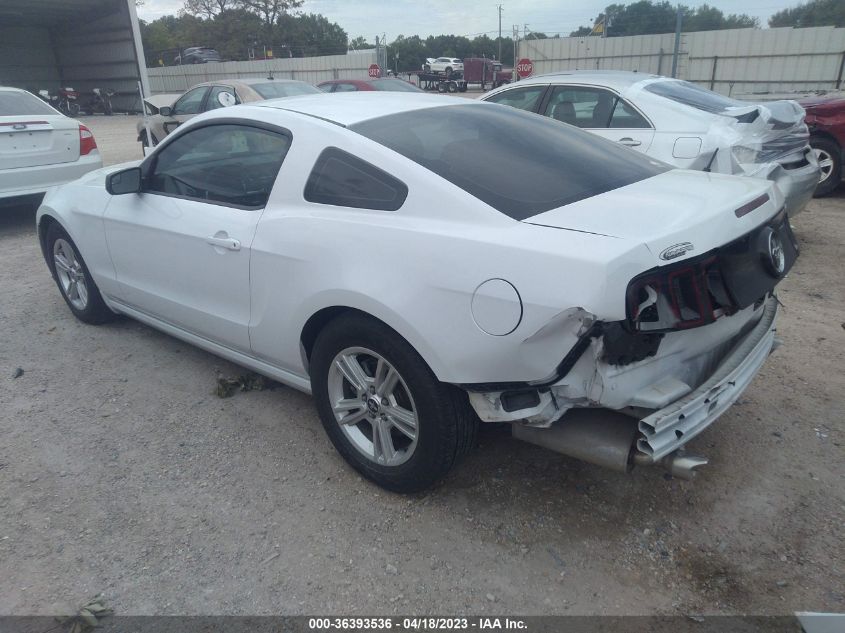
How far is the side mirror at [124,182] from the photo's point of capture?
365 cm

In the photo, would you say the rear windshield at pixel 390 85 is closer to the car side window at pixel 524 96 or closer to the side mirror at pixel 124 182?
the car side window at pixel 524 96

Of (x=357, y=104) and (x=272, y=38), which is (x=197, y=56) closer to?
(x=272, y=38)

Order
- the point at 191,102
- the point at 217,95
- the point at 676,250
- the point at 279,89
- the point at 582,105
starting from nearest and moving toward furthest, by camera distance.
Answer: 1. the point at 676,250
2. the point at 582,105
3. the point at 217,95
4. the point at 279,89
5. the point at 191,102

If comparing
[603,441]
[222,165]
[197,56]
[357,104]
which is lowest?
[603,441]

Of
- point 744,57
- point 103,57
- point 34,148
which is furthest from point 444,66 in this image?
point 34,148

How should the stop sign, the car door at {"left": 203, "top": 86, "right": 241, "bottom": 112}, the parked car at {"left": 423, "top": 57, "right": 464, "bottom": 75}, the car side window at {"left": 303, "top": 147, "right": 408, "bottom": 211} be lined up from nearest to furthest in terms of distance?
the car side window at {"left": 303, "top": 147, "right": 408, "bottom": 211} → the car door at {"left": 203, "top": 86, "right": 241, "bottom": 112} → the stop sign → the parked car at {"left": 423, "top": 57, "right": 464, "bottom": 75}

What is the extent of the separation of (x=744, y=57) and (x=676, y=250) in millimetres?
18521

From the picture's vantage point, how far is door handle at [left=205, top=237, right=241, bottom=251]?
3049mm

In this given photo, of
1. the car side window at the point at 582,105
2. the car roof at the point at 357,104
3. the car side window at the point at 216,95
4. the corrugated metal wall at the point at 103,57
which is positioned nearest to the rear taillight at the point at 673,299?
the car roof at the point at 357,104

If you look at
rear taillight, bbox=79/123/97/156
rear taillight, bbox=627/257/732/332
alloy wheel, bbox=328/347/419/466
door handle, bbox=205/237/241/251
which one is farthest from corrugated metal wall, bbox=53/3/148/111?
rear taillight, bbox=627/257/732/332

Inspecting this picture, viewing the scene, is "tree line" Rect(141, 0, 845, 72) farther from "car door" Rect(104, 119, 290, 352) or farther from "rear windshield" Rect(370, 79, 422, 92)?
"car door" Rect(104, 119, 290, 352)

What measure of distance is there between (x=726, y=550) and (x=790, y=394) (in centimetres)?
141

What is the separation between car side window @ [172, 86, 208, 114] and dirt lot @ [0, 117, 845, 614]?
334 inches

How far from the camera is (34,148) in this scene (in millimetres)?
7203
